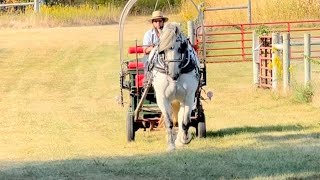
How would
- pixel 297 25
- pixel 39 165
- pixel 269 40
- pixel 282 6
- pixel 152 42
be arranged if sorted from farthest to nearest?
pixel 282 6 < pixel 297 25 < pixel 269 40 < pixel 152 42 < pixel 39 165

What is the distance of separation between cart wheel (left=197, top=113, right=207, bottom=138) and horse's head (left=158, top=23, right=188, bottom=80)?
5.05 ft

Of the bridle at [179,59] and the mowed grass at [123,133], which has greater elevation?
the bridle at [179,59]

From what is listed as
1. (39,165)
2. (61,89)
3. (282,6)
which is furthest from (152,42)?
(282,6)

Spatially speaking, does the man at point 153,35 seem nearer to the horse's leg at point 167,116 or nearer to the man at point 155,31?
the man at point 155,31

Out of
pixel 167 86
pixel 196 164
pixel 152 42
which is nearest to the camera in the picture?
pixel 196 164

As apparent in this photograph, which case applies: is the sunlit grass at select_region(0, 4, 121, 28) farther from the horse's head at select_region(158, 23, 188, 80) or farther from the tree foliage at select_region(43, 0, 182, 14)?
the horse's head at select_region(158, 23, 188, 80)

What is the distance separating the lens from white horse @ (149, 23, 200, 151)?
13117mm

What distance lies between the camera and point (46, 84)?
→ 1097 inches

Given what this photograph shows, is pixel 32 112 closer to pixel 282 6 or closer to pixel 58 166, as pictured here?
pixel 58 166

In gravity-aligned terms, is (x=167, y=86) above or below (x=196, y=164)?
above

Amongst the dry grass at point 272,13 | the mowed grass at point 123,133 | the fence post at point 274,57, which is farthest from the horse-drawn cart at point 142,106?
the dry grass at point 272,13

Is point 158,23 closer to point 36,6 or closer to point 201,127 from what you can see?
point 201,127

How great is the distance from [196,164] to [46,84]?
17.2 meters

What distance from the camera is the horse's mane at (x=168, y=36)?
13102 millimetres
